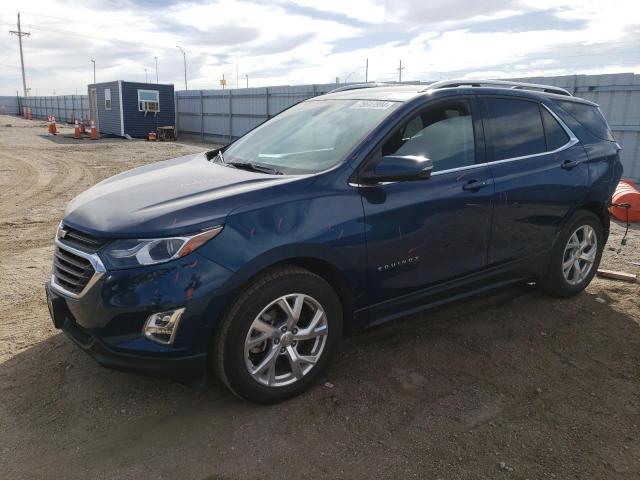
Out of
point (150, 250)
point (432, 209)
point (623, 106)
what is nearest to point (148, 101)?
point (623, 106)

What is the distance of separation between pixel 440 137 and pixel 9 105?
77780mm

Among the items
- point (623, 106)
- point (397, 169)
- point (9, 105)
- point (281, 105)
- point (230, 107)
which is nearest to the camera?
point (397, 169)

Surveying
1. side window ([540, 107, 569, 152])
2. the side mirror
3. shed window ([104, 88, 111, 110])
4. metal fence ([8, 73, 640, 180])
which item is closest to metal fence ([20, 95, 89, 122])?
metal fence ([8, 73, 640, 180])

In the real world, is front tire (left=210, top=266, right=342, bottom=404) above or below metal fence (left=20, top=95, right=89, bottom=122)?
below

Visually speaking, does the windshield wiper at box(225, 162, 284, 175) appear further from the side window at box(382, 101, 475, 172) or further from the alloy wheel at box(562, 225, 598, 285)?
the alloy wheel at box(562, 225, 598, 285)

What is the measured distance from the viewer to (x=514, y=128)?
13.1 ft

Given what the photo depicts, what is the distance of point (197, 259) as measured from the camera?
261 centimetres

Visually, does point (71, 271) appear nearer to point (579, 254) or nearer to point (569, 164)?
point (569, 164)

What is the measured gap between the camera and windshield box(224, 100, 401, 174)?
329 cm

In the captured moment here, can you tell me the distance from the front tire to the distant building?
2782 centimetres

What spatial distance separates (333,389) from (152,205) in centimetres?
156

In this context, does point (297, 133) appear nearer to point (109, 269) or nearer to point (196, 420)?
point (109, 269)

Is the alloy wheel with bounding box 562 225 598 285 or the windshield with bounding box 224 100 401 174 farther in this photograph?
the alloy wheel with bounding box 562 225 598 285

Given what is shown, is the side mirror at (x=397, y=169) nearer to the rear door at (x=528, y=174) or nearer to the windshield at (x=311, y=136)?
the windshield at (x=311, y=136)
